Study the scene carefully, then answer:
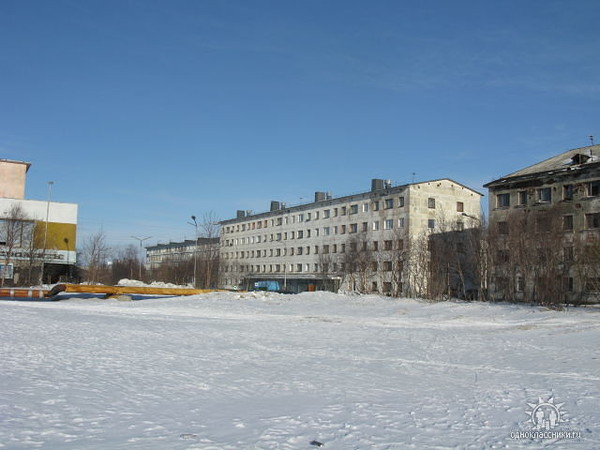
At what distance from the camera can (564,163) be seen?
52.0 meters

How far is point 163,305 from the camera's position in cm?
3681

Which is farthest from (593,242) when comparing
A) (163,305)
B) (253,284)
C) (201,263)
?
(253,284)

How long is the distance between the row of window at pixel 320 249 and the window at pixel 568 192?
1610cm

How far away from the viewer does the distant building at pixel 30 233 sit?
65938mm

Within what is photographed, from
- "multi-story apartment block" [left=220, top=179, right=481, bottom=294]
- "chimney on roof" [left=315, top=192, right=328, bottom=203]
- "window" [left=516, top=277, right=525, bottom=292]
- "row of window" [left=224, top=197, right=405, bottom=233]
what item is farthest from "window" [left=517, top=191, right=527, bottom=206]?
"chimney on roof" [left=315, top=192, right=328, bottom=203]

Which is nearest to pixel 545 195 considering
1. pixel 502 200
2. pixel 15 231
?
pixel 502 200

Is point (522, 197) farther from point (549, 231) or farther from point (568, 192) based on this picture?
point (549, 231)

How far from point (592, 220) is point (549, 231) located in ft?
40.1

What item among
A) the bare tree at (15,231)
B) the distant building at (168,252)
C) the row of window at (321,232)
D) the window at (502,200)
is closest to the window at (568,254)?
the window at (502,200)

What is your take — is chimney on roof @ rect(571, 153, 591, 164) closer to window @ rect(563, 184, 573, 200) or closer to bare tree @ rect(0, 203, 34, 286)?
window @ rect(563, 184, 573, 200)

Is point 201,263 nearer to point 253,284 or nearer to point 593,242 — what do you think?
point 253,284

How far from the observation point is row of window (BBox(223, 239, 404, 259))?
228 feet

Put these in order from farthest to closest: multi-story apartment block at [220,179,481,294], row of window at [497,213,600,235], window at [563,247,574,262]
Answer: multi-story apartment block at [220,179,481,294] → row of window at [497,213,600,235] → window at [563,247,574,262]

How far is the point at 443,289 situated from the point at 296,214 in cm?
5131
